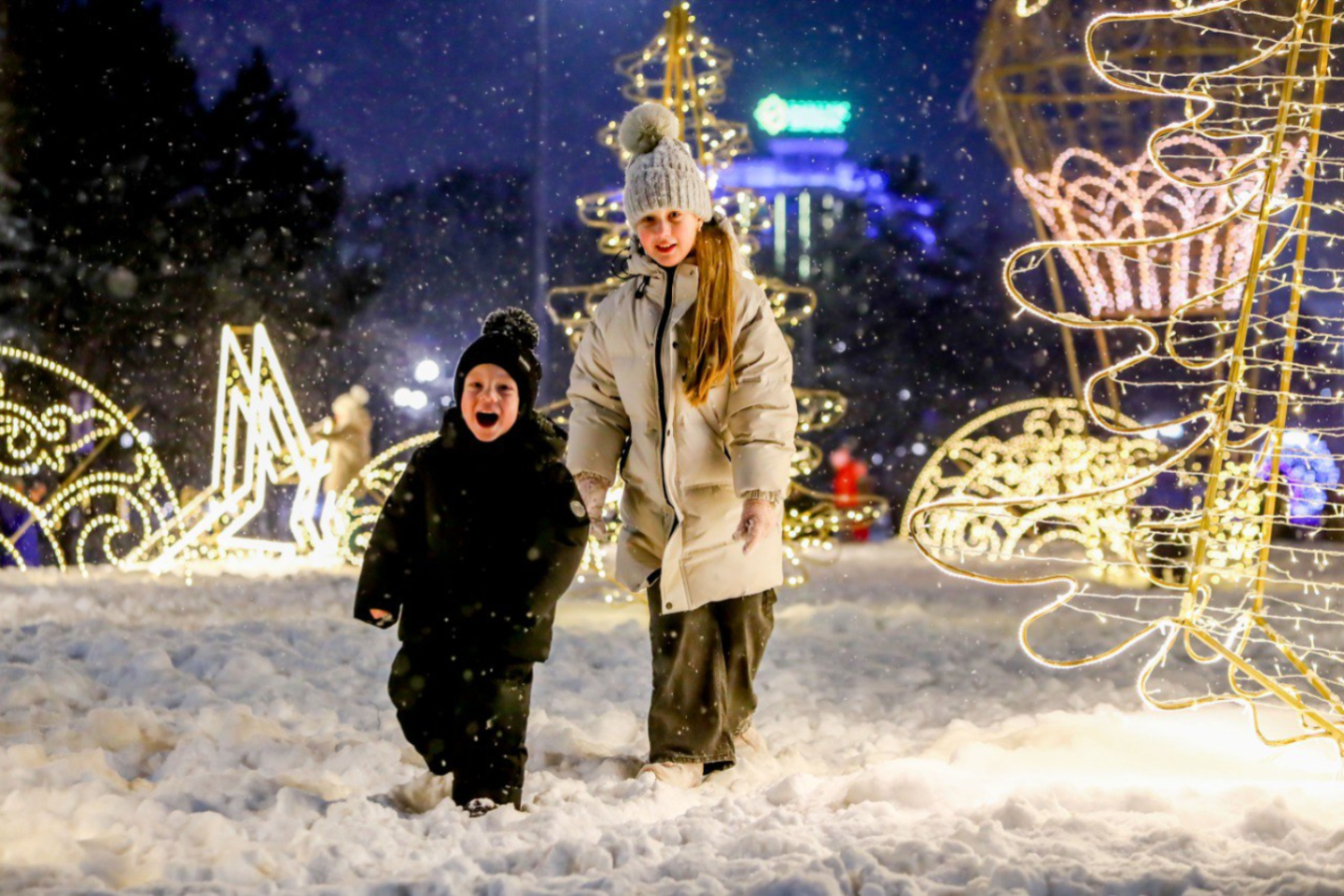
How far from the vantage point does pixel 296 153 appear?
18.7 meters

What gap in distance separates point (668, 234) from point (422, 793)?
154cm

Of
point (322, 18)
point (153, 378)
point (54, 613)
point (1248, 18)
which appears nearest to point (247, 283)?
point (153, 378)

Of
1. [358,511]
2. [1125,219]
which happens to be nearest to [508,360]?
[1125,219]

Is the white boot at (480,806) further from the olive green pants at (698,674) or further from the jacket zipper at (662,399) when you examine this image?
the jacket zipper at (662,399)

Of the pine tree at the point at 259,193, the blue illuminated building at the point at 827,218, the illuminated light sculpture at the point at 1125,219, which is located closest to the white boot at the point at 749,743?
the illuminated light sculpture at the point at 1125,219

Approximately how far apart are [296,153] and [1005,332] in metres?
16.9

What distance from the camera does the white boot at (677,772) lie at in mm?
3303

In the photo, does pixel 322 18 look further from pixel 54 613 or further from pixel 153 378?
pixel 54 613

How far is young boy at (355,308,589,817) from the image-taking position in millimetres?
3012

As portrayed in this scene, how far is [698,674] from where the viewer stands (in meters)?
3.47

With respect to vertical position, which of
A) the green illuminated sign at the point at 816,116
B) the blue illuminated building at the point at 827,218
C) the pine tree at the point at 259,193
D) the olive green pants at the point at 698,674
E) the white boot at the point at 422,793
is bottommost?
the white boot at the point at 422,793

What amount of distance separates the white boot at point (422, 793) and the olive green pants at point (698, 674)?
583 mm

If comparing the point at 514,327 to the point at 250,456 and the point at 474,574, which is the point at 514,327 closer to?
the point at 474,574

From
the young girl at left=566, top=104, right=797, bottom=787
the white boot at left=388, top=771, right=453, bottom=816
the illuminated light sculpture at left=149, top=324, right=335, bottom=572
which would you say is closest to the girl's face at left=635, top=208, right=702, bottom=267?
the young girl at left=566, top=104, right=797, bottom=787
